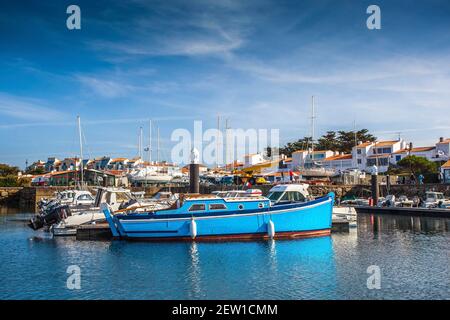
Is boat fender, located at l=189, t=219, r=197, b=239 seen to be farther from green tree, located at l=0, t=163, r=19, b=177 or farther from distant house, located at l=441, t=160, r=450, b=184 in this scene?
green tree, located at l=0, t=163, r=19, b=177

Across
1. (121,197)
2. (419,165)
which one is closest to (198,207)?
(121,197)

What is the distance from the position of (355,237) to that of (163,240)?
13.0m

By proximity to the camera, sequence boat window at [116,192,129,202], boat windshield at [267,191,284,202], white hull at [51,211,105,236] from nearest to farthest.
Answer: white hull at [51,211,105,236], boat windshield at [267,191,284,202], boat window at [116,192,129,202]

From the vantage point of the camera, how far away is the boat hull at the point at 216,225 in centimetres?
2644

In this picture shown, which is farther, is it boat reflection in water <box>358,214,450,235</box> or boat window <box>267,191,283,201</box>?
boat reflection in water <box>358,214,450,235</box>

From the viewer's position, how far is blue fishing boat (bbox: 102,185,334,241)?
2644 cm

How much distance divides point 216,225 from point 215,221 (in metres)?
0.25

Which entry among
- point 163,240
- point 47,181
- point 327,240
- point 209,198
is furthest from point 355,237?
point 47,181

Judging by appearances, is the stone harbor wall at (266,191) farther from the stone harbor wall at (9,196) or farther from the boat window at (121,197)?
the boat window at (121,197)

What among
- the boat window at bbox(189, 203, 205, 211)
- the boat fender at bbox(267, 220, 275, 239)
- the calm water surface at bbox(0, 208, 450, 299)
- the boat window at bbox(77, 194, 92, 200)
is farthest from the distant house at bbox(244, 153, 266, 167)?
the boat window at bbox(189, 203, 205, 211)

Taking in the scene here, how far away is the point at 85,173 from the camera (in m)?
91.8

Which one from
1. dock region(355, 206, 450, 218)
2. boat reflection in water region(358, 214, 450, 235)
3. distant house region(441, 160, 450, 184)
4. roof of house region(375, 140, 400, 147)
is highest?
roof of house region(375, 140, 400, 147)

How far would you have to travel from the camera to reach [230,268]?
19.5m
